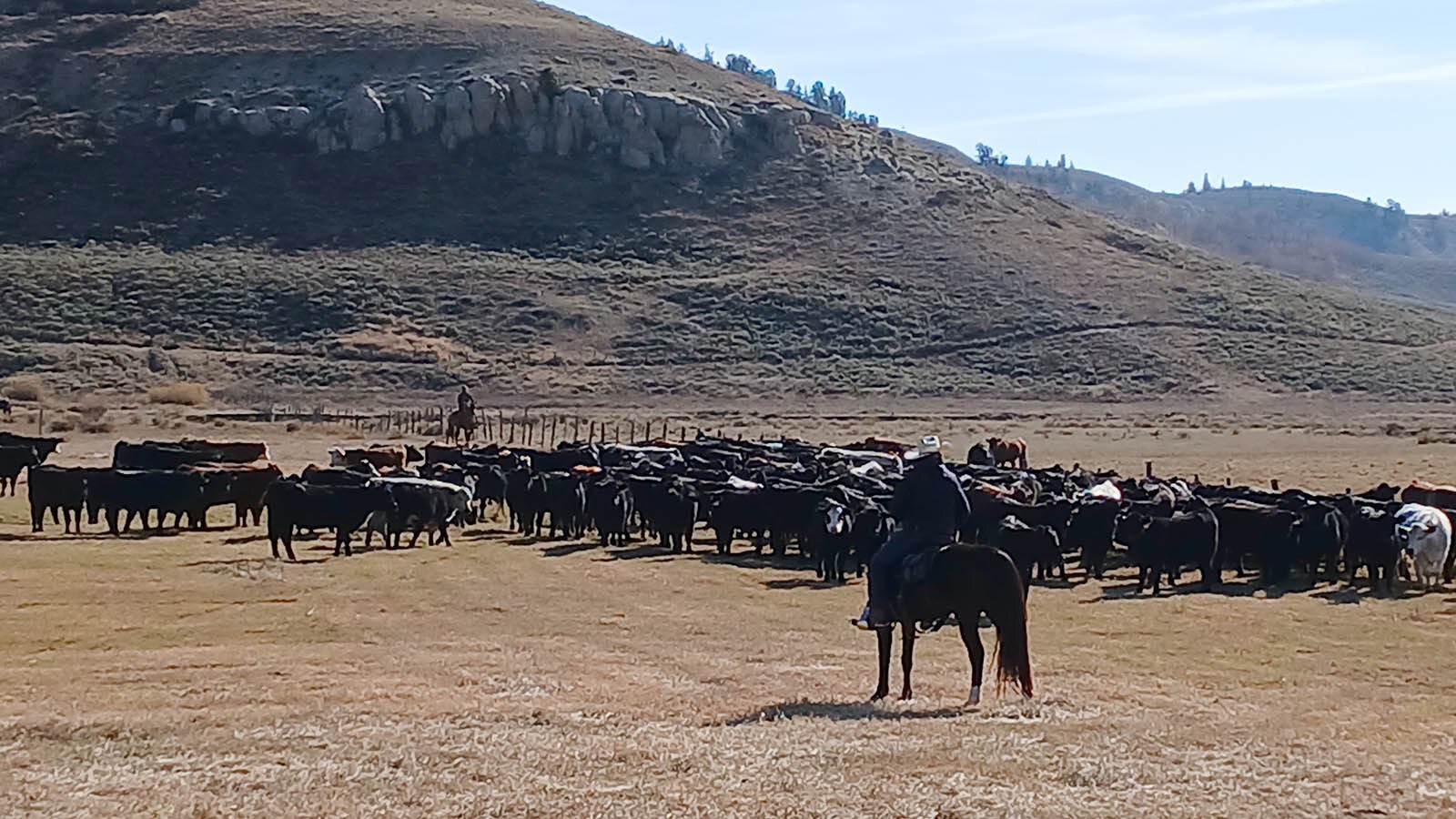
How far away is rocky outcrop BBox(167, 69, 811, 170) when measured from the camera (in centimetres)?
10106

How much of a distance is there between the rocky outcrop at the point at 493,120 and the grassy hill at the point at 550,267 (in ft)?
4.89

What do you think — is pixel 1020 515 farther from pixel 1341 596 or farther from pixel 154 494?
pixel 154 494

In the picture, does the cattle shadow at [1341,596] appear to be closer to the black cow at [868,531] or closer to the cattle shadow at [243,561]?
the black cow at [868,531]

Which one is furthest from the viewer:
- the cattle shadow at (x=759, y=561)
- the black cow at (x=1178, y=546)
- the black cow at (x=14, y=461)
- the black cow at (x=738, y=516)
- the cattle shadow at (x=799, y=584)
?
the black cow at (x=14, y=461)

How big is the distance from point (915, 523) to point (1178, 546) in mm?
9443

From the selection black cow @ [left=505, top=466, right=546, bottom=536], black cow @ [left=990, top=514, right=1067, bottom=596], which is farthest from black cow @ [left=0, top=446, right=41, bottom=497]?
black cow @ [left=990, top=514, right=1067, bottom=596]

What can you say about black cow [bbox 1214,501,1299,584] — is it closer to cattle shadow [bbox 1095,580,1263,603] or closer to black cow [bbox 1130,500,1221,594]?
cattle shadow [bbox 1095,580,1263,603]

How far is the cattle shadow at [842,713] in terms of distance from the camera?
11594 mm

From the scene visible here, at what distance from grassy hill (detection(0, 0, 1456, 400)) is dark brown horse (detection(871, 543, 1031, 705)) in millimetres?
60615

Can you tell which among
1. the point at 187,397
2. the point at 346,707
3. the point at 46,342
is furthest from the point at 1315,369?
the point at 346,707

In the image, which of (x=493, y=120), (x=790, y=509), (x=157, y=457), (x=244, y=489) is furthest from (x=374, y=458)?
(x=493, y=120)

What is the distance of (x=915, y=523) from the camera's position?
41.0ft

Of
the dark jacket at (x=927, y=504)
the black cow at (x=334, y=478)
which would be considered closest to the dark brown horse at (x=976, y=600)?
the dark jacket at (x=927, y=504)

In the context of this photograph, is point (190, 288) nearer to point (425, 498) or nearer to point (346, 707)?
point (425, 498)
